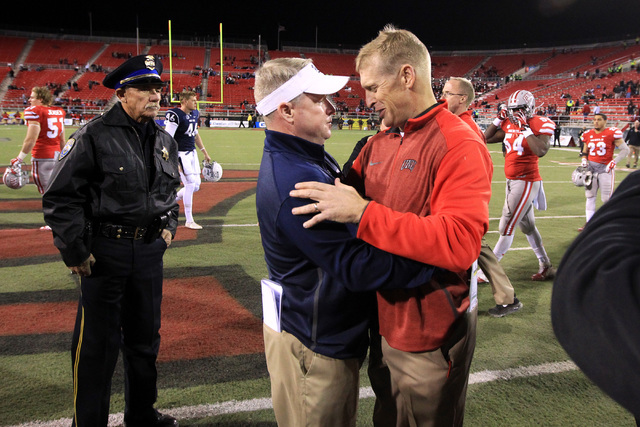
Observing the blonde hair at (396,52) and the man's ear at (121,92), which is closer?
the blonde hair at (396,52)

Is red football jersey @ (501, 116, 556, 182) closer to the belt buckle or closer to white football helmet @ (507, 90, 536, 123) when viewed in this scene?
white football helmet @ (507, 90, 536, 123)

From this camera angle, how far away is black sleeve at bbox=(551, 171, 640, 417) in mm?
574

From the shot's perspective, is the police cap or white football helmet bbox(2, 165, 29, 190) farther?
white football helmet bbox(2, 165, 29, 190)

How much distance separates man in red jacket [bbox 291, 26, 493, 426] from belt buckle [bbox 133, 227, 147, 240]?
1451mm

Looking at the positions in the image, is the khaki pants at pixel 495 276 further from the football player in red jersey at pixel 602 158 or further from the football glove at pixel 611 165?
the football glove at pixel 611 165

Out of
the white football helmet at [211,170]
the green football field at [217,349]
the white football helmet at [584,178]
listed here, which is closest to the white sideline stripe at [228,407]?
the green football field at [217,349]

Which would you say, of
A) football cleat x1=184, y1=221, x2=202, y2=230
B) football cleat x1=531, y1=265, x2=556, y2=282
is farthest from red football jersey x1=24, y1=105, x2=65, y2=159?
football cleat x1=531, y1=265, x2=556, y2=282

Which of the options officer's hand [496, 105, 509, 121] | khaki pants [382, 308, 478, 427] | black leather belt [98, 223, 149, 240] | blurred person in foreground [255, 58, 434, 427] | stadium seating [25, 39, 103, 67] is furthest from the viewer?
stadium seating [25, 39, 103, 67]

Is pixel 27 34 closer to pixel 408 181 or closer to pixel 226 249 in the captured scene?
pixel 226 249

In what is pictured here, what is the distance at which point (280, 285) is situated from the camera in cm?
178

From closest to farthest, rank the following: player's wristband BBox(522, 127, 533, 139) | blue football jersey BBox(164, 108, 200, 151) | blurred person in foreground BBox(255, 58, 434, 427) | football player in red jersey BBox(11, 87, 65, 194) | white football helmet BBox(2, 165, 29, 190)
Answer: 1. blurred person in foreground BBox(255, 58, 434, 427)
2. player's wristband BBox(522, 127, 533, 139)
3. football player in red jersey BBox(11, 87, 65, 194)
4. blue football jersey BBox(164, 108, 200, 151)
5. white football helmet BBox(2, 165, 29, 190)

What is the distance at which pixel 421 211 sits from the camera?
1715 mm

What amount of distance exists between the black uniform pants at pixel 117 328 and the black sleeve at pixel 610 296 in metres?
2.47

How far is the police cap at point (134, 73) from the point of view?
8.89 feet
